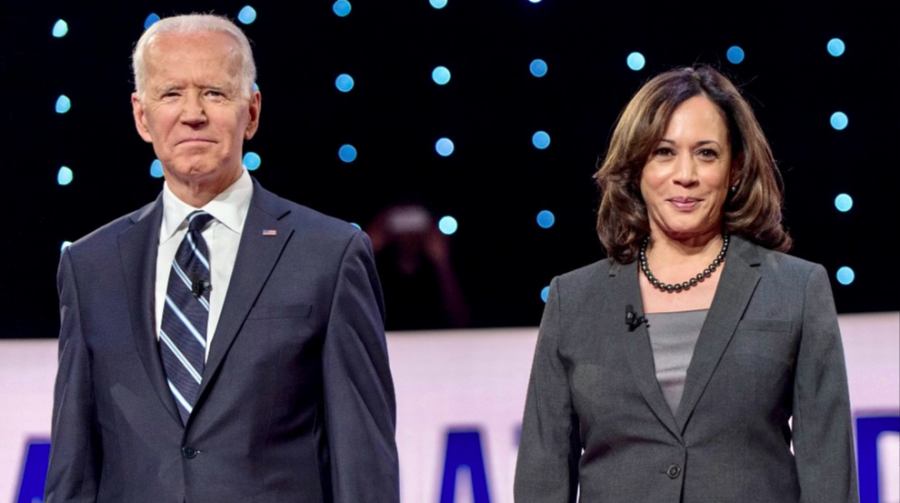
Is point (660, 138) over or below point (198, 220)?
over

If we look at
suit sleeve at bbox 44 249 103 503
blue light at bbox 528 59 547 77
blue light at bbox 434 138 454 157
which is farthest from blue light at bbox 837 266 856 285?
suit sleeve at bbox 44 249 103 503

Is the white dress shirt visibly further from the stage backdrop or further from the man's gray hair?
the stage backdrop

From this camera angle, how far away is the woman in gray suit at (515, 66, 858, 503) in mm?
2170

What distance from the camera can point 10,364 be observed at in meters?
3.61

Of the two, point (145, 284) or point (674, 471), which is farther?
point (145, 284)

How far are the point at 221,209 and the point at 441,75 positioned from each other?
1.30 meters

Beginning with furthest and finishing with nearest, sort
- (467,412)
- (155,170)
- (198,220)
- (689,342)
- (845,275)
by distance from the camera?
(155,170)
(845,275)
(467,412)
(198,220)
(689,342)

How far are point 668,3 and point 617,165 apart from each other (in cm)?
137

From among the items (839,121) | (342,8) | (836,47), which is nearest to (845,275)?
(839,121)

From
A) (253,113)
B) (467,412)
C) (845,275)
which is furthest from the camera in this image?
(845,275)

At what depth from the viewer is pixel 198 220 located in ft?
8.11

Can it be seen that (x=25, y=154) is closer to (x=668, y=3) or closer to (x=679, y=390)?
(x=668, y=3)

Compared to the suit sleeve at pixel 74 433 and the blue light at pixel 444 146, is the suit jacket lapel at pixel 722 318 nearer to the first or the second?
the suit sleeve at pixel 74 433

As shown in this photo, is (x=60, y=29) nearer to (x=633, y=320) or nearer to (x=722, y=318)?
(x=633, y=320)
